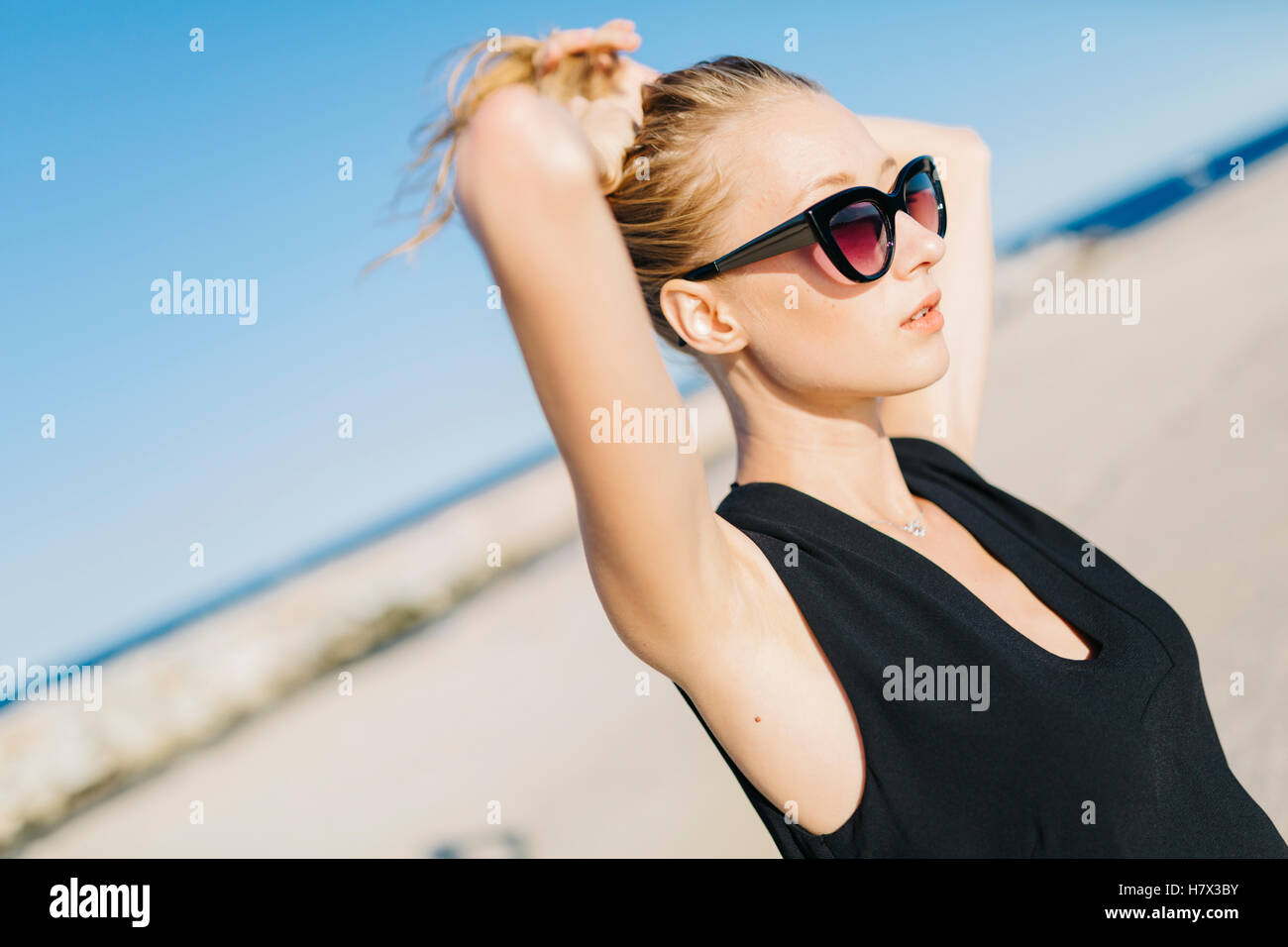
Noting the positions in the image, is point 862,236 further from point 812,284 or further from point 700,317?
point 700,317

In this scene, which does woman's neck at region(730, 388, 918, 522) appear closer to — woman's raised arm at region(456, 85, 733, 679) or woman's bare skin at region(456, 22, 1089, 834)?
woman's bare skin at region(456, 22, 1089, 834)

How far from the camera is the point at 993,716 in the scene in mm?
1545

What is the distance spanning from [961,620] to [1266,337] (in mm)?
8362

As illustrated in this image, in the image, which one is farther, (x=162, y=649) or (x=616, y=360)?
(x=162, y=649)

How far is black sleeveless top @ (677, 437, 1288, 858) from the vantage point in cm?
152

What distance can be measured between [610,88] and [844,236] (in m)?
0.67

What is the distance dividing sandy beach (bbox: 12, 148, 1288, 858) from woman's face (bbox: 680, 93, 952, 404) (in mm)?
2849

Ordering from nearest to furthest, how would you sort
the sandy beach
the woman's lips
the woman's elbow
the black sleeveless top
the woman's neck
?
1. the woman's elbow
2. the black sleeveless top
3. the woman's lips
4. the woman's neck
5. the sandy beach

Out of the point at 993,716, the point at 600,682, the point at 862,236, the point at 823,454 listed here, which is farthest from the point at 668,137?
the point at 600,682

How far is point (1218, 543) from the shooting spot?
17.1ft

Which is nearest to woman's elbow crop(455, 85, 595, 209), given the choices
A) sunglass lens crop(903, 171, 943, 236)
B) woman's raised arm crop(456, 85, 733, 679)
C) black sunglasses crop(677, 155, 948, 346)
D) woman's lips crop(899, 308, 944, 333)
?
woman's raised arm crop(456, 85, 733, 679)
